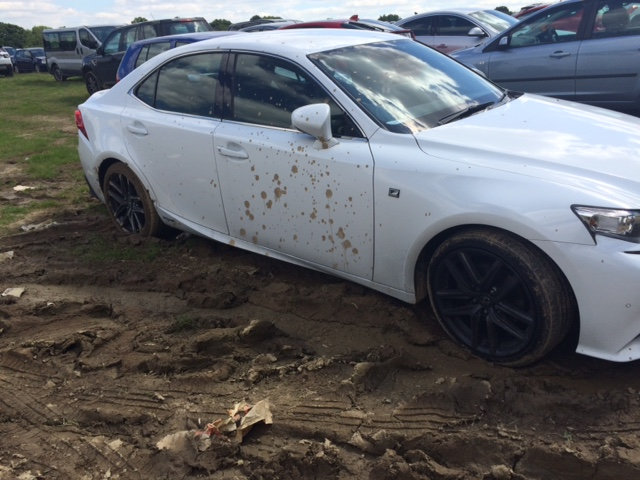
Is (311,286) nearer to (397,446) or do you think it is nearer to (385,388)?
(385,388)

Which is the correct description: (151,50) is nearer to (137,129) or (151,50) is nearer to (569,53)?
(137,129)

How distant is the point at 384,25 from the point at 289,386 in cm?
1112

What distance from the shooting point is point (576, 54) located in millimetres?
7293

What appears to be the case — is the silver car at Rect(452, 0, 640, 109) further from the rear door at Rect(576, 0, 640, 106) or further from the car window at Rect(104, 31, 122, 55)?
the car window at Rect(104, 31, 122, 55)

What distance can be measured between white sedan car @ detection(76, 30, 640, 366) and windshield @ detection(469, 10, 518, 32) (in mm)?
7947

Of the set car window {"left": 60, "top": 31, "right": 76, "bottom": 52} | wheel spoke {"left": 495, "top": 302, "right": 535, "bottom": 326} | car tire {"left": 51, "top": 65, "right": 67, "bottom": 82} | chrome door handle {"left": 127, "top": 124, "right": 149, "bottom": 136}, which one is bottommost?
car tire {"left": 51, "top": 65, "right": 67, "bottom": 82}

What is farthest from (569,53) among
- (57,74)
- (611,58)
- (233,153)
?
(57,74)

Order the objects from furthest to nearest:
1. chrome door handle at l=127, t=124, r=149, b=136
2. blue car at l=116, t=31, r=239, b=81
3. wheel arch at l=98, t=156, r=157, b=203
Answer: blue car at l=116, t=31, r=239, b=81
wheel arch at l=98, t=156, r=157, b=203
chrome door handle at l=127, t=124, r=149, b=136

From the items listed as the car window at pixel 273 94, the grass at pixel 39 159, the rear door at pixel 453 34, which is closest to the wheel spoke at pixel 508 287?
the car window at pixel 273 94

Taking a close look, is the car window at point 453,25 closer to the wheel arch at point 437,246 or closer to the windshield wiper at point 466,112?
the windshield wiper at point 466,112

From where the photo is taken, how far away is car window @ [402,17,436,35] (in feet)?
39.7

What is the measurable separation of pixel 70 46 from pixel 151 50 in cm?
1297

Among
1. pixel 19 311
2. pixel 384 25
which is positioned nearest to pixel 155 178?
pixel 19 311

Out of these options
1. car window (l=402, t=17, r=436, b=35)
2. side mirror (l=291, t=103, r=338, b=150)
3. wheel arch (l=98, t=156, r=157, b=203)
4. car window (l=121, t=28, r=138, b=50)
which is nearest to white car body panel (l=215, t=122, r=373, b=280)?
side mirror (l=291, t=103, r=338, b=150)
